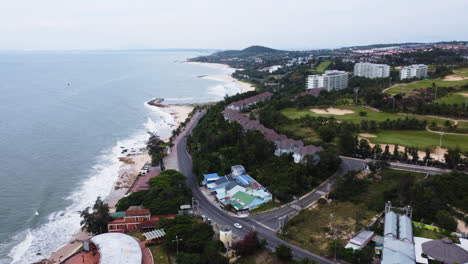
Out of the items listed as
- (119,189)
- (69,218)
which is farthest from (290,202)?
(69,218)

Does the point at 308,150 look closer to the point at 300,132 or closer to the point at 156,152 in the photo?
the point at 300,132

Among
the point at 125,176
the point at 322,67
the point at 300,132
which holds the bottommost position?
the point at 125,176

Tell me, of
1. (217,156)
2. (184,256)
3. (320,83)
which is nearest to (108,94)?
(320,83)

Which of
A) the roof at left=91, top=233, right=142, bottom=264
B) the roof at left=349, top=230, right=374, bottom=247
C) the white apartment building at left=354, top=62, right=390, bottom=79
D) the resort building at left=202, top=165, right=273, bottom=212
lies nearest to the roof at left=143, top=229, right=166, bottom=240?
the roof at left=91, top=233, right=142, bottom=264

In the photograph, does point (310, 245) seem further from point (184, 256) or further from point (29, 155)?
point (29, 155)

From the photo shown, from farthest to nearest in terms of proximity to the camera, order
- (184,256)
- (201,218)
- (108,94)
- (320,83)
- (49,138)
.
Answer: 1. (108,94)
2. (320,83)
3. (49,138)
4. (201,218)
5. (184,256)

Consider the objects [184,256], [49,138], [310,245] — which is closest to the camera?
[184,256]

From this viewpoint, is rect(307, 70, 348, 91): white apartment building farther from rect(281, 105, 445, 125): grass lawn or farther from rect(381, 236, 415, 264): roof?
rect(381, 236, 415, 264): roof

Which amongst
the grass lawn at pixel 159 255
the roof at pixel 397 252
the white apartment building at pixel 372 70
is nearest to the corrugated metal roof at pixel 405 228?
the roof at pixel 397 252
